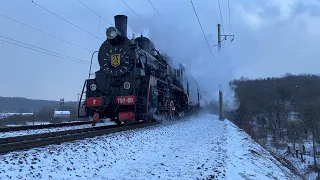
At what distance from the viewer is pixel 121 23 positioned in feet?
58.5

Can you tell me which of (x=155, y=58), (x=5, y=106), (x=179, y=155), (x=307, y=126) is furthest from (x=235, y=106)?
(x=5, y=106)

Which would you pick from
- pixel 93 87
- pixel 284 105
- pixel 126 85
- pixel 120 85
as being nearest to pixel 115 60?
pixel 120 85

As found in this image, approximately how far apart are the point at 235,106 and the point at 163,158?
48.6m

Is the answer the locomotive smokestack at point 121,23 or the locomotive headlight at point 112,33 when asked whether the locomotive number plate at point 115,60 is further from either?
the locomotive smokestack at point 121,23

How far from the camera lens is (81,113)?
17438 mm

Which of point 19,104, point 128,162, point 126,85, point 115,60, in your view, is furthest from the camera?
point 19,104

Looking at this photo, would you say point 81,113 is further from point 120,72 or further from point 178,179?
point 178,179

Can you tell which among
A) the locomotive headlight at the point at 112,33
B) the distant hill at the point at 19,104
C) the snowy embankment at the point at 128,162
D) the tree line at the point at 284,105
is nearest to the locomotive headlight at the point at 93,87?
the locomotive headlight at the point at 112,33

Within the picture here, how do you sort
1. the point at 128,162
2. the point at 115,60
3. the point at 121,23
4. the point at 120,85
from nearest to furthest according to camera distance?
the point at 128,162
the point at 120,85
the point at 115,60
the point at 121,23

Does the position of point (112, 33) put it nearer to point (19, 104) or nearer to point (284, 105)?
point (19, 104)

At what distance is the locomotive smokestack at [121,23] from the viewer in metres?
17.8

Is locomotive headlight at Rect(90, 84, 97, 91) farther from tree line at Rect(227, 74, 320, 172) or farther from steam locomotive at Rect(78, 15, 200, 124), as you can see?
tree line at Rect(227, 74, 320, 172)

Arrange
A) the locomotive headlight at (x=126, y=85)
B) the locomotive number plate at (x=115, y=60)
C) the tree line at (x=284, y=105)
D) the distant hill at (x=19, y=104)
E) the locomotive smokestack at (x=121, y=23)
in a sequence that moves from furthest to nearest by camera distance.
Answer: the distant hill at (x=19, y=104), the tree line at (x=284, y=105), the locomotive smokestack at (x=121, y=23), the locomotive number plate at (x=115, y=60), the locomotive headlight at (x=126, y=85)

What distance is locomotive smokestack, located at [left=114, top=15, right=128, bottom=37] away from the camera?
17781mm
